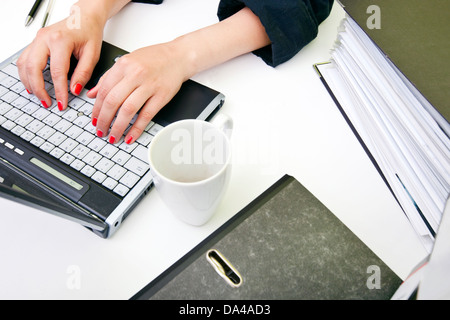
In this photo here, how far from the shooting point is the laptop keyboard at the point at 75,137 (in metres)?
0.44

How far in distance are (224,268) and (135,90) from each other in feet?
0.96

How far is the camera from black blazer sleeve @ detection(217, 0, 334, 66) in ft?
1.88

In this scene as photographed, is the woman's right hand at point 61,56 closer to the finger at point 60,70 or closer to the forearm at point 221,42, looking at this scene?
the finger at point 60,70

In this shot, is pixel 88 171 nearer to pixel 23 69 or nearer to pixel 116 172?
pixel 116 172

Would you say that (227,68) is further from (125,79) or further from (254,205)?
(254,205)

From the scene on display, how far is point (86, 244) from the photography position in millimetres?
425

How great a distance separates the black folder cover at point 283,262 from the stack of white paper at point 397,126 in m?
0.11

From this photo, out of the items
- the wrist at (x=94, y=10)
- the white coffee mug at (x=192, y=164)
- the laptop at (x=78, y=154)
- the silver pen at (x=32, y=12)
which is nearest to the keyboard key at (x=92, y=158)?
the laptop at (x=78, y=154)

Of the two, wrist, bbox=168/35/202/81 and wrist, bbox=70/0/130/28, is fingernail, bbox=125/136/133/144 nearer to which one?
wrist, bbox=168/35/202/81

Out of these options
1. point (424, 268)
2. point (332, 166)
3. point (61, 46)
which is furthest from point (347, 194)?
point (61, 46)

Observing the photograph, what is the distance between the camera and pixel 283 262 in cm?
36

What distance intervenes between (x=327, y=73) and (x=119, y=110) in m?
0.34

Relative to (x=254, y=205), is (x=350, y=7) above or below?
above

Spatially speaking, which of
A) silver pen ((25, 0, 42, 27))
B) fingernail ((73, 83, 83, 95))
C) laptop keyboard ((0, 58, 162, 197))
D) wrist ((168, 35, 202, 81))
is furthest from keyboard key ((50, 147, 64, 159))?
silver pen ((25, 0, 42, 27))
